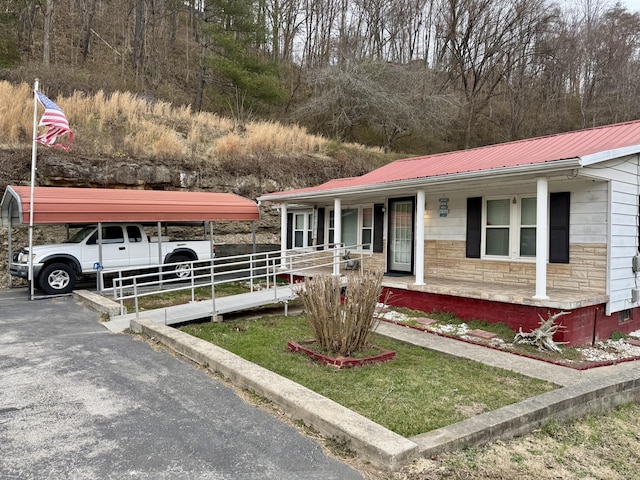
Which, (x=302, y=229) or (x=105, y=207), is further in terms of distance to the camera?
(x=302, y=229)

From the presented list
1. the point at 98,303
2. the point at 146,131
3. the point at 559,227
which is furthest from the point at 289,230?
the point at 559,227

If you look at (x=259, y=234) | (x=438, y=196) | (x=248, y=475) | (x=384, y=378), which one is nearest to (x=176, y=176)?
(x=259, y=234)

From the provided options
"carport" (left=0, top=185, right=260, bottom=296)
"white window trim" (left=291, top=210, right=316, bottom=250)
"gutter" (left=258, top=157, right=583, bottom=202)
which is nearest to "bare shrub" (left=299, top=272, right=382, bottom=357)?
"gutter" (left=258, top=157, right=583, bottom=202)

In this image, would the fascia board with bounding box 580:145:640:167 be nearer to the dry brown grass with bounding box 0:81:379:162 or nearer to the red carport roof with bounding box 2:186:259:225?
the red carport roof with bounding box 2:186:259:225

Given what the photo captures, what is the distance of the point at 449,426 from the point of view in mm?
3646

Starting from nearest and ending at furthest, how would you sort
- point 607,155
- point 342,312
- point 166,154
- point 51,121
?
point 342,312 → point 607,155 → point 51,121 → point 166,154

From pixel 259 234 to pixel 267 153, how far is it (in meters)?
3.75

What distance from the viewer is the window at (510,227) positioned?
888 centimetres

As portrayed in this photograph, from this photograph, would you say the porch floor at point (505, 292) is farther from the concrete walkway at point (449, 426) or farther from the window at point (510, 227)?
the concrete walkway at point (449, 426)

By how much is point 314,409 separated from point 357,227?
9.63m

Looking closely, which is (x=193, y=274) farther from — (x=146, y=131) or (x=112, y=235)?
(x=146, y=131)

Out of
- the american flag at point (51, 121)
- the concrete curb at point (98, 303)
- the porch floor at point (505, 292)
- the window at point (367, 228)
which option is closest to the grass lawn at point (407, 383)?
the porch floor at point (505, 292)

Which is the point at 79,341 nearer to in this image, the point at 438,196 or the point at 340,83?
the point at 438,196

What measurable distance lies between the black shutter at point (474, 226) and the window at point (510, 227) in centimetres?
14
